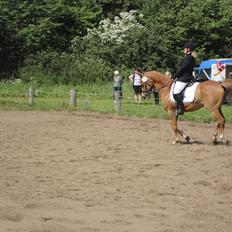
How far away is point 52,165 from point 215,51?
35141 millimetres

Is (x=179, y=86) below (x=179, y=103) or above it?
above

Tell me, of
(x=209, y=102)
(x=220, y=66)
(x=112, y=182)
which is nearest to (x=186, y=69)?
(x=209, y=102)

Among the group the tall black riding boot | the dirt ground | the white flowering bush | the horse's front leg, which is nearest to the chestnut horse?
the horse's front leg

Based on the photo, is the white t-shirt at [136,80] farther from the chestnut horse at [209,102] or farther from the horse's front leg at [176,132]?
the horse's front leg at [176,132]

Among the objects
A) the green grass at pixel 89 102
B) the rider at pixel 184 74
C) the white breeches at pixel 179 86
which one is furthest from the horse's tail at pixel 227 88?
the green grass at pixel 89 102

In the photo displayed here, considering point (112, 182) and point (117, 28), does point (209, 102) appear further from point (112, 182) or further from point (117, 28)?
point (117, 28)

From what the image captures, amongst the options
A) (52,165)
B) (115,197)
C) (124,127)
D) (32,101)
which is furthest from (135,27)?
(115,197)

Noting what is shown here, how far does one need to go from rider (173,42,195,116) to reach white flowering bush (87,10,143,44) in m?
26.9

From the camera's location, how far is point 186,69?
54.2 ft

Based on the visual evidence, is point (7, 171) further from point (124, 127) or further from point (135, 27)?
point (135, 27)

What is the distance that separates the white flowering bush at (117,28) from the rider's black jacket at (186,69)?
2694 centimetres

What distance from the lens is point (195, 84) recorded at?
16.7 metres

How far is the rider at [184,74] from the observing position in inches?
646

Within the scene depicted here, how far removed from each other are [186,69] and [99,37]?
28308mm
